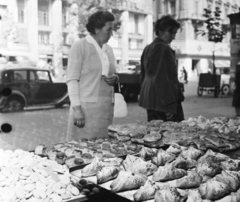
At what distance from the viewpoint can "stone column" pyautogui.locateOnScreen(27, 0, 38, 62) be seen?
8.85 ft

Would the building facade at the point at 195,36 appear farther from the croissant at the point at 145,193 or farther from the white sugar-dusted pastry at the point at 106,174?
the croissant at the point at 145,193

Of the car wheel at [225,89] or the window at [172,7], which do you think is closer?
the window at [172,7]

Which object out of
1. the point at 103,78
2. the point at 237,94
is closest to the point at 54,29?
the point at 103,78

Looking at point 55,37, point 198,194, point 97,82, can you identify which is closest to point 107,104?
point 97,82

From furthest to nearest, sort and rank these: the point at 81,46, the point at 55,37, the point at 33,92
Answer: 1. the point at 33,92
2. the point at 55,37
3. the point at 81,46

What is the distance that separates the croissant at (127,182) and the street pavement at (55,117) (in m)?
2.25

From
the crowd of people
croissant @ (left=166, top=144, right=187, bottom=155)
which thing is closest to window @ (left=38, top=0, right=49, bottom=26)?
the crowd of people

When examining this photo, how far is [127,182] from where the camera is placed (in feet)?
4.30

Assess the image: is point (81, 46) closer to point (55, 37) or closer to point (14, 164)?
point (55, 37)

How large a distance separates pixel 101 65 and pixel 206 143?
93cm

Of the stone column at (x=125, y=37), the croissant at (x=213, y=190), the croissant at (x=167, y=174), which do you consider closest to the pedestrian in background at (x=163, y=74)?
the stone column at (x=125, y=37)

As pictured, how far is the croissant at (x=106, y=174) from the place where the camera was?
4.54ft

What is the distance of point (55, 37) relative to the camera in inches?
114

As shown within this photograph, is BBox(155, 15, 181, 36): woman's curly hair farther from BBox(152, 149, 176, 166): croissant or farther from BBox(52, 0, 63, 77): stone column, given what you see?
BBox(152, 149, 176, 166): croissant
